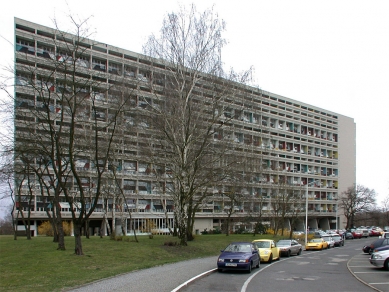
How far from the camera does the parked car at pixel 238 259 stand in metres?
17.8

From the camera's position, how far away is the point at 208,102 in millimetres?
28984

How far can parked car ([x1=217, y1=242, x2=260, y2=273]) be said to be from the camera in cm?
1777

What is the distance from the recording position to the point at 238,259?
Result: 17844 mm

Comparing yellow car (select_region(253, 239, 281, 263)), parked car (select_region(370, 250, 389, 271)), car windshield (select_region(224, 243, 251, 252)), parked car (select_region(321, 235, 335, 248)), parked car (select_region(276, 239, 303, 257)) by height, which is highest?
car windshield (select_region(224, 243, 251, 252))

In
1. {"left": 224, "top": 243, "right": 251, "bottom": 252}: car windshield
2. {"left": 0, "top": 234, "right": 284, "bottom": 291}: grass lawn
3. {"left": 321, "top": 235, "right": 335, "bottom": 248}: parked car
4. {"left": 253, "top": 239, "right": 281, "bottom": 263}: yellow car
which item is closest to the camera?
{"left": 0, "top": 234, "right": 284, "bottom": 291}: grass lawn

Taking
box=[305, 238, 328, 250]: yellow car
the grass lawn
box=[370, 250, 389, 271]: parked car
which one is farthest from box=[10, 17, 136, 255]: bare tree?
box=[305, 238, 328, 250]: yellow car

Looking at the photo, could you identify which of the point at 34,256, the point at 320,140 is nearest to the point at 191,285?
the point at 34,256

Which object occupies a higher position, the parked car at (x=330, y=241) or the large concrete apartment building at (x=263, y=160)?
the large concrete apartment building at (x=263, y=160)

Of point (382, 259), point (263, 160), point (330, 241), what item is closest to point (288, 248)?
point (382, 259)

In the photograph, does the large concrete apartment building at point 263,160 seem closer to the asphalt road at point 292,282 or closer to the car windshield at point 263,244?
the car windshield at point 263,244

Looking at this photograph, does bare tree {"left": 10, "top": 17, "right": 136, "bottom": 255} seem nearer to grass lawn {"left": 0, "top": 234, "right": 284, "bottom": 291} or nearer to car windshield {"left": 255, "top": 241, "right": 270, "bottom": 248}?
grass lawn {"left": 0, "top": 234, "right": 284, "bottom": 291}

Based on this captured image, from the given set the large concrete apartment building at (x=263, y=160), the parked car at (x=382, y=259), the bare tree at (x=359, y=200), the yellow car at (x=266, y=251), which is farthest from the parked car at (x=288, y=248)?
the bare tree at (x=359, y=200)

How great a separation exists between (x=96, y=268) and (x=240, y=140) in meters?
21.9

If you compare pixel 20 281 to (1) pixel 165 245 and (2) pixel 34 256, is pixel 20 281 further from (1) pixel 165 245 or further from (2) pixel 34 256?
(1) pixel 165 245
